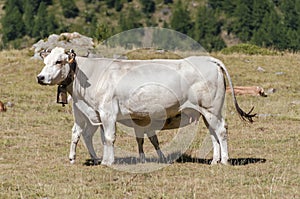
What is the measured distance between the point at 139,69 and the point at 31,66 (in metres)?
16.1

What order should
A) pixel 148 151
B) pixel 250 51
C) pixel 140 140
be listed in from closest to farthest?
pixel 140 140 < pixel 148 151 < pixel 250 51

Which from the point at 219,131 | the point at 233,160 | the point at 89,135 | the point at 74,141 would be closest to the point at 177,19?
the point at 89,135

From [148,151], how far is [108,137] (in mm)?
2140

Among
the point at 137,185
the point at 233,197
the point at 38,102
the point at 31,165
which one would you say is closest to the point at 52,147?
the point at 31,165

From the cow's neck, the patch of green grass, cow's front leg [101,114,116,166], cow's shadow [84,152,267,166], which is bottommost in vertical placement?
the patch of green grass

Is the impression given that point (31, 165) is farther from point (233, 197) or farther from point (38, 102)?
point (38, 102)

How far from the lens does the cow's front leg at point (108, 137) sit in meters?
11.9

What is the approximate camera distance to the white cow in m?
11.9

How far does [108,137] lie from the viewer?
12.0 m

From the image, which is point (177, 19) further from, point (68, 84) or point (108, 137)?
point (108, 137)

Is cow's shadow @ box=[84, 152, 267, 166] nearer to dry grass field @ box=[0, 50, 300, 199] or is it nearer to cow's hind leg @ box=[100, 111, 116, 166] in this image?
dry grass field @ box=[0, 50, 300, 199]

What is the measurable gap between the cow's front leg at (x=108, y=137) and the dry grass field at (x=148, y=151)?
251 mm

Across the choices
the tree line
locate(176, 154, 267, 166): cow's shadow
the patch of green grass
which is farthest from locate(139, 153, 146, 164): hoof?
the tree line

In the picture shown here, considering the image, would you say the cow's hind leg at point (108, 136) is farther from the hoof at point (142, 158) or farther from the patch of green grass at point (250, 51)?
the patch of green grass at point (250, 51)
